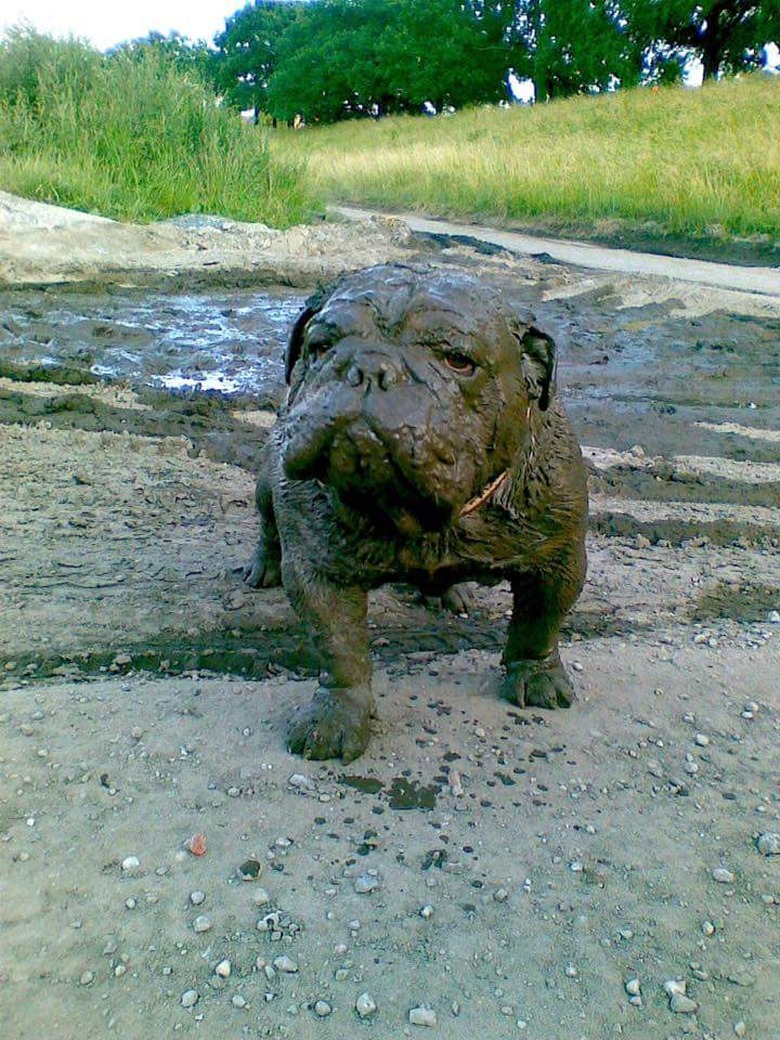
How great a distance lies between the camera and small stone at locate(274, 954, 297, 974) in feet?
6.95

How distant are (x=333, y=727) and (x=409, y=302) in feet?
4.40

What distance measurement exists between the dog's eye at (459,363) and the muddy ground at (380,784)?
125 centimetres

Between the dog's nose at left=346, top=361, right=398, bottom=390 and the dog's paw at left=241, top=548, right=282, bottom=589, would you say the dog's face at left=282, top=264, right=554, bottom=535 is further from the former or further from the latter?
the dog's paw at left=241, top=548, right=282, bottom=589

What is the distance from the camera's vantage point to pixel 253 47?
190 ft

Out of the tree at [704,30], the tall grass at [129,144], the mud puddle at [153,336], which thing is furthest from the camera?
the tree at [704,30]

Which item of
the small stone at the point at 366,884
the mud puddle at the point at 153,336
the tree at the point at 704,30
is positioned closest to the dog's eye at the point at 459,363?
the small stone at the point at 366,884

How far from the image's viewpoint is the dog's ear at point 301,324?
260 centimetres

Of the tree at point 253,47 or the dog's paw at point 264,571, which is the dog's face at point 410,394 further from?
the tree at point 253,47

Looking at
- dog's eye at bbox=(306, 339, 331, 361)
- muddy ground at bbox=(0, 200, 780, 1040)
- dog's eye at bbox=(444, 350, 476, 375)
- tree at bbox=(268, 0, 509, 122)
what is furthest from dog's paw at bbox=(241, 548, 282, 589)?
tree at bbox=(268, 0, 509, 122)

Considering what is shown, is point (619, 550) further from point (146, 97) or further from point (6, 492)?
point (146, 97)

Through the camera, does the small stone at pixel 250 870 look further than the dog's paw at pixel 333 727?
No

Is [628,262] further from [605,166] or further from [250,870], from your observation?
[250,870]

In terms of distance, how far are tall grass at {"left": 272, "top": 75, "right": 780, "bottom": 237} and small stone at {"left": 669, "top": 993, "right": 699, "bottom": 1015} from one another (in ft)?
43.8

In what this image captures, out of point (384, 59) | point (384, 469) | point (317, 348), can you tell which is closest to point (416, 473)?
point (384, 469)
